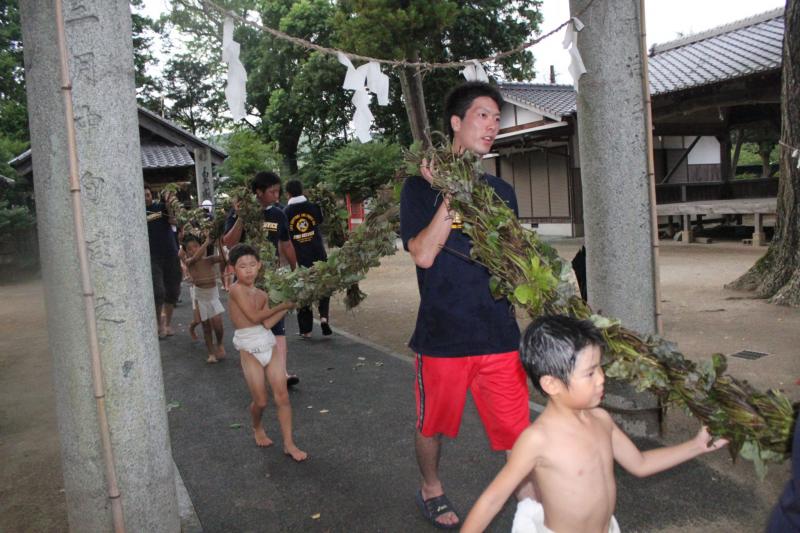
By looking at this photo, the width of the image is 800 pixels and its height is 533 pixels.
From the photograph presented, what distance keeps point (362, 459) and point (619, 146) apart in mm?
2766

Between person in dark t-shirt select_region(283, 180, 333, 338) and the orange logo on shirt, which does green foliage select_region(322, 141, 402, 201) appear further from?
the orange logo on shirt

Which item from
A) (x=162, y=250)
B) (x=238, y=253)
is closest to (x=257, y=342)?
(x=238, y=253)

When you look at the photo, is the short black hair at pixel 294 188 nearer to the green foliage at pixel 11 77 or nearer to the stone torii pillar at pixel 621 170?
the stone torii pillar at pixel 621 170

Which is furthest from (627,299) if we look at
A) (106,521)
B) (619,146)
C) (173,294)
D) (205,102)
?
(205,102)

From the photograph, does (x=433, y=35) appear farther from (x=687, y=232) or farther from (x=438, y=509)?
(x=438, y=509)

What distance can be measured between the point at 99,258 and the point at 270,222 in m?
4.44

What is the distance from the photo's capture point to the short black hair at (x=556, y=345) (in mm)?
2141

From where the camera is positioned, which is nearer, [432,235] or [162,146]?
[432,235]

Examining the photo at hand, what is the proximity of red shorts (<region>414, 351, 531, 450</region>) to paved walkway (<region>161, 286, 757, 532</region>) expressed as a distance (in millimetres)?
678

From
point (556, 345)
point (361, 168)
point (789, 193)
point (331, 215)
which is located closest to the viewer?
point (556, 345)

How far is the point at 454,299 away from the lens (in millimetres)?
3299

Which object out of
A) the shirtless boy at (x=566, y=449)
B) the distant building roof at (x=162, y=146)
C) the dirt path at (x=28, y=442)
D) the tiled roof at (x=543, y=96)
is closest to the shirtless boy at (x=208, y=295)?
the dirt path at (x=28, y=442)

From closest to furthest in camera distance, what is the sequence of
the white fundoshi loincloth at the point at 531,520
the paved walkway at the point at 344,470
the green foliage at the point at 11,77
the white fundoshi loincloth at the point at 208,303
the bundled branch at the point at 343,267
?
the white fundoshi loincloth at the point at 531,520 → the paved walkway at the point at 344,470 → the bundled branch at the point at 343,267 → the white fundoshi loincloth at the point at 208,303 → the green foliage at the point at 11,77

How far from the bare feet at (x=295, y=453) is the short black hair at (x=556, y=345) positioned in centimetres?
276
